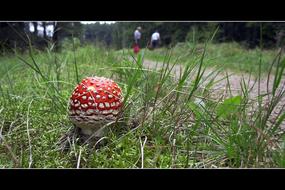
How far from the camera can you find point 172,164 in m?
0.93

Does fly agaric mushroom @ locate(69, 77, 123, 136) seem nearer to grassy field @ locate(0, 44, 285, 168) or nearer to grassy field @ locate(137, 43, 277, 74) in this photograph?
grassy field @ locate(0, 44, 285, 168)

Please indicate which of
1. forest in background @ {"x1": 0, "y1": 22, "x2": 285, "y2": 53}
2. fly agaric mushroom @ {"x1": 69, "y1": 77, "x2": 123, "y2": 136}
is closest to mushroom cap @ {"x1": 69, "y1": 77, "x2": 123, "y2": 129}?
fly agaric mushroom @ {"x1": 69, "y1": 77, "x2": 123, "y2": 136}

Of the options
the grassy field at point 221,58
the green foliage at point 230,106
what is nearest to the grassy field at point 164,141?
the green foliage at point 230,106

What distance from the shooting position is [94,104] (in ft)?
3.49

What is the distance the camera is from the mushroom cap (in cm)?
106

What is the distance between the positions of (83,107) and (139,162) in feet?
0.92

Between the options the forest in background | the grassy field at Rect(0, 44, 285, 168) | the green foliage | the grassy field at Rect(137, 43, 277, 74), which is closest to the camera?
the grassy field at Rect(0, 44, 285, 168)

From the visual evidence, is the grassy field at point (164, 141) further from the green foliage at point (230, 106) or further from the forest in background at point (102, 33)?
the forest in background at point (102, 33)

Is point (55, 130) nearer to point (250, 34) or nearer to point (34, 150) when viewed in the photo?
point (34, 150)

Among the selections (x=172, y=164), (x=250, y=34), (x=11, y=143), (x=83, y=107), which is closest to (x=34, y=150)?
(x=11, y=143)

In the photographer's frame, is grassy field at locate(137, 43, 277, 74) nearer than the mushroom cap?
No

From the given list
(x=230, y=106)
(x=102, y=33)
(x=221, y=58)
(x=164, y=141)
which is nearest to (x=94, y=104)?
(x=164, y=141)

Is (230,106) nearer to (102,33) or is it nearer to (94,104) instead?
(94,104)

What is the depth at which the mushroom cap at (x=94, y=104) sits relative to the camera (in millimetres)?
1064
